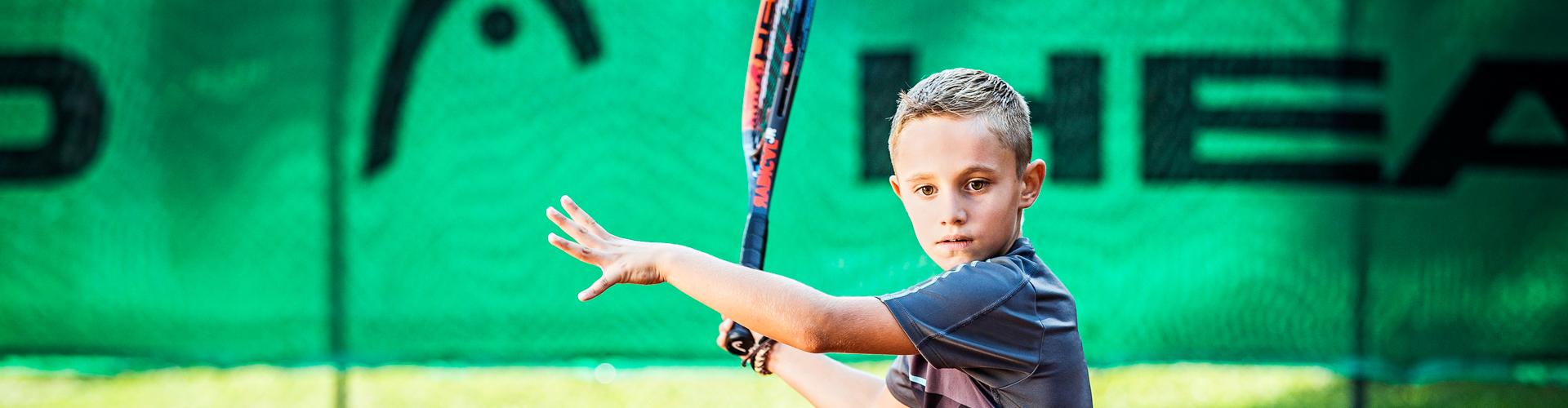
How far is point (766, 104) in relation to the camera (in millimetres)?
2109

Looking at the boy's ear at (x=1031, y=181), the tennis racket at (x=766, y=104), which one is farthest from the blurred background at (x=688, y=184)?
the boy's ear at (x=1031, y=181)

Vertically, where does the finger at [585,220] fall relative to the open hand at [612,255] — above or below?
above

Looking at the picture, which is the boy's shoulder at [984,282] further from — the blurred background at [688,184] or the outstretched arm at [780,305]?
the blurred background at [688,184]

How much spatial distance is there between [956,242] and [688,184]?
2895 millimetres

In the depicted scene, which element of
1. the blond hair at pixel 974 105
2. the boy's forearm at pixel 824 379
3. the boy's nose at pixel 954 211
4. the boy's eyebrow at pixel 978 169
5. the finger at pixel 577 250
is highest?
the blond hair at pixel 974 105

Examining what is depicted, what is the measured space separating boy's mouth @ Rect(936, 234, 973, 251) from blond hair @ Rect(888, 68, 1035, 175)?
13cm

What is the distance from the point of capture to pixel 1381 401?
4016mm

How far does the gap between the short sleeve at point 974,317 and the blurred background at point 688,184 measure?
2.85 meters

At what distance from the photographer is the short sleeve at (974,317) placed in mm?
1237

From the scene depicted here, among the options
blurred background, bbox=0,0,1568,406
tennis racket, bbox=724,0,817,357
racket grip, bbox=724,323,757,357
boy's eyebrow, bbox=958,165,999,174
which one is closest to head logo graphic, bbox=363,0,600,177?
blurred background, bbox=0,0,1568,406

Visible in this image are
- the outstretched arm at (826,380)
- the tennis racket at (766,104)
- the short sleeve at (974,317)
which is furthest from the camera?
the tennis racket at (766,104)

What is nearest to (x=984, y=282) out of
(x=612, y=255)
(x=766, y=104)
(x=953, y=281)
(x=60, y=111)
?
(x=953, y=281)

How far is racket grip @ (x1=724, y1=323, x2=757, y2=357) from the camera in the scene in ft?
5.77

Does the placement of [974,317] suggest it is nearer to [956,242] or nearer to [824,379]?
[956,242]
